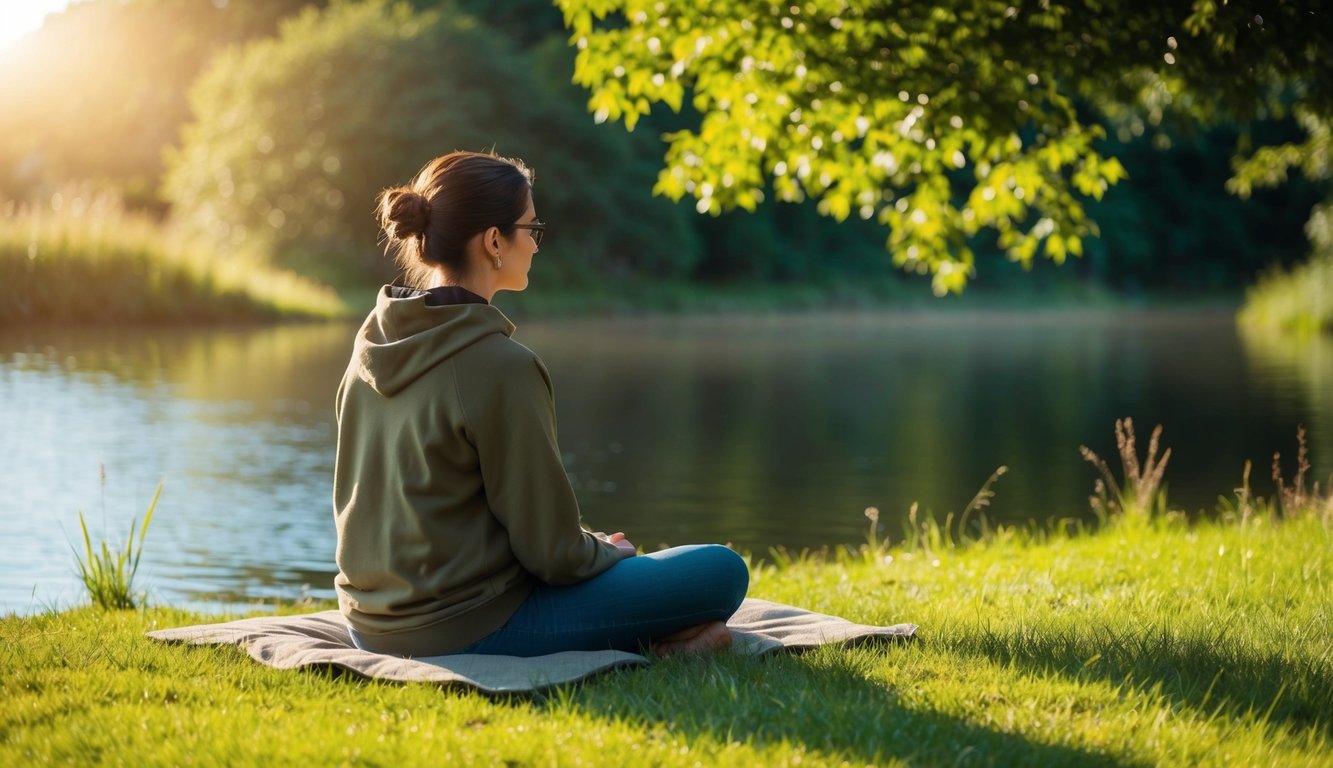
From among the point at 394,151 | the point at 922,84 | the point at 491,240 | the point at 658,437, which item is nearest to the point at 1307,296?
the point at 658,437

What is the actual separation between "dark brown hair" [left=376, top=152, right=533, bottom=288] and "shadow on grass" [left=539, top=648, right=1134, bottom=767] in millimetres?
1212

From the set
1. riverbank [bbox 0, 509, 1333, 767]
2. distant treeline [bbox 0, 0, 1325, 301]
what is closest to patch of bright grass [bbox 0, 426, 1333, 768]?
riverbank [bbox 0, 509, 1333, 767]

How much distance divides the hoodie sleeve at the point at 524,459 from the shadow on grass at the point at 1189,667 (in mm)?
1240

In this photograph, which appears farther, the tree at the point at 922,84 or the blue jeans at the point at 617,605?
the tree at the point at 922,84

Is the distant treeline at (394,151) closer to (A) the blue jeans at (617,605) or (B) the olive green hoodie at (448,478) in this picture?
(A) the blue jeans at (617,605)

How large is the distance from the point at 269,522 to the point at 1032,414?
345 inches

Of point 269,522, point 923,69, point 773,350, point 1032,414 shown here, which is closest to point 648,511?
point 269,522

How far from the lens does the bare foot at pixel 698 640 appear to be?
391 cm

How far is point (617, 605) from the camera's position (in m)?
3.77

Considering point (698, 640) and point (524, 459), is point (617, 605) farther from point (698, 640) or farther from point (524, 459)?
point (524, 459)

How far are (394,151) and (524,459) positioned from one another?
3197 centimetres

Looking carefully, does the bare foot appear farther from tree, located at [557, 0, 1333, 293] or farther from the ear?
tree, located at [557, 0, 1333, 293]

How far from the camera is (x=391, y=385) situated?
355 cm

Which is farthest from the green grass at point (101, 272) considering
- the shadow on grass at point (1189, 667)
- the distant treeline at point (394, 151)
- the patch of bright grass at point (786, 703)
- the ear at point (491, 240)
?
the shadow on grass at point (1189, 667)
